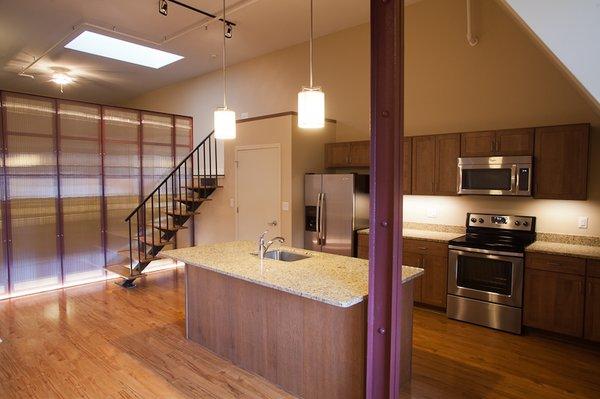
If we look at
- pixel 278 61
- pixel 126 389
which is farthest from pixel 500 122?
pixel 126 389

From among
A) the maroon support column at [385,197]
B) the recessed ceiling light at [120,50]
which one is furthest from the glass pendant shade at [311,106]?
the recessed ceiling light at [120,50]

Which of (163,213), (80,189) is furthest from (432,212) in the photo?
(80,189)

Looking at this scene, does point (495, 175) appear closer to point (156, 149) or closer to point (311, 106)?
point (311, 106)

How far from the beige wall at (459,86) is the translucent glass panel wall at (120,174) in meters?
2.49

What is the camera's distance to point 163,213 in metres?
6.54

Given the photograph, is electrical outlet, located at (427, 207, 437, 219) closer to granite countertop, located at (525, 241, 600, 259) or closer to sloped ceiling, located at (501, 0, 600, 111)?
granite countertop, located at (525, 241, 600, 259)

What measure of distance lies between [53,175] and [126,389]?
372 centimetres

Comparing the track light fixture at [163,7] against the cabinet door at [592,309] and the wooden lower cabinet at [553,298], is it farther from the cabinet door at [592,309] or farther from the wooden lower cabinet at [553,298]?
the cabinet door at [592,309]

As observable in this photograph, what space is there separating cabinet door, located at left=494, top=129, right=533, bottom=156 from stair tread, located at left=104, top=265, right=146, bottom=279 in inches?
202

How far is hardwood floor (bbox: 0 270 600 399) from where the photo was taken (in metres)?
2.83

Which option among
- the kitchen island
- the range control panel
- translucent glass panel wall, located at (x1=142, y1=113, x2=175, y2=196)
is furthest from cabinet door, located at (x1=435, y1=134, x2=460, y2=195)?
translucent glass panel wall, located at (x1=142, y1=113, x2=175, y2=196)

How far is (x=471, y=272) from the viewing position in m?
4.05

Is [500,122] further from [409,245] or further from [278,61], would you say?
[278,61]

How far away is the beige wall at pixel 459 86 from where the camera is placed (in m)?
3.90
